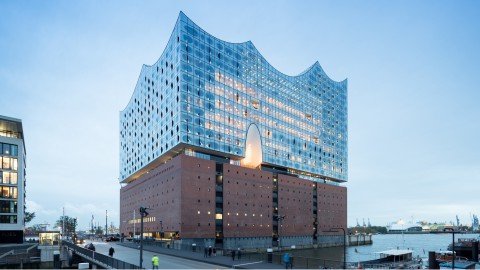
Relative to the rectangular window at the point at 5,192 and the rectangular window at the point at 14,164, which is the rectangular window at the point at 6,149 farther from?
the rectangular window at the point at 5,192

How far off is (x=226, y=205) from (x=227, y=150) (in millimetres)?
13275

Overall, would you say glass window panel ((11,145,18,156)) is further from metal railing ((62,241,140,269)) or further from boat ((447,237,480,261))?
boat ((447,237,480,261))

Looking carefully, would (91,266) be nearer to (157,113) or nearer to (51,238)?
(51,238)

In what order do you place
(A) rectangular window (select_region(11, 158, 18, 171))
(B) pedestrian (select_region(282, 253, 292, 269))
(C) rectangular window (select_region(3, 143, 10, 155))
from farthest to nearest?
(A) rectangular window (select_region(11, 158, 18, 171)) < (C) rectangular window (select_region(3, 143, 10, 155)) < (B) pedestrian (select_region(282, 253, 292, 269))

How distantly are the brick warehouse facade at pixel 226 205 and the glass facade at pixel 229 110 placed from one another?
548 centimetres

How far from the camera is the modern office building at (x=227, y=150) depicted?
296 feet

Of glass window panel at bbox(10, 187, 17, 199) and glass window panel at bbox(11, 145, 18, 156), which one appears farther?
glass window panel at bbox(11, 145, 18, 156)

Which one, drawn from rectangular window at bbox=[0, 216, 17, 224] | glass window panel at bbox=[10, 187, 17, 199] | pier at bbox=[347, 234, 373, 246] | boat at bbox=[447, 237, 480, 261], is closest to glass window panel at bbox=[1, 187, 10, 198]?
glass window panel at bbox=[10, 187, 17, 199]

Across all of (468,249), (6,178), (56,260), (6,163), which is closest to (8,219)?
(6,178)

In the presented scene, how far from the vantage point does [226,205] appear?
94.5 m

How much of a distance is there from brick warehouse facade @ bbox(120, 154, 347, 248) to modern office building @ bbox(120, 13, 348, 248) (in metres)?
0.24

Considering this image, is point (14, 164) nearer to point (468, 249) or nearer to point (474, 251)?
point (474, 251)

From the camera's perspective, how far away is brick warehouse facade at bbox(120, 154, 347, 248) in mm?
87312

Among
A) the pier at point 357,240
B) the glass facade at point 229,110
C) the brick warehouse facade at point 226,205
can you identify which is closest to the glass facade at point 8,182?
the brick warehouse facade at point 226,205
